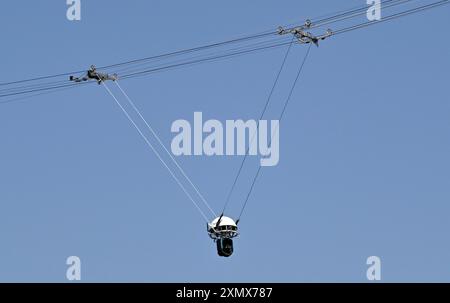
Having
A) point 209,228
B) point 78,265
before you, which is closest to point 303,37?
point 209,228

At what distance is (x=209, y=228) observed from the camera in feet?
315

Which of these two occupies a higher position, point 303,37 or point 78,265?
point 303,37
